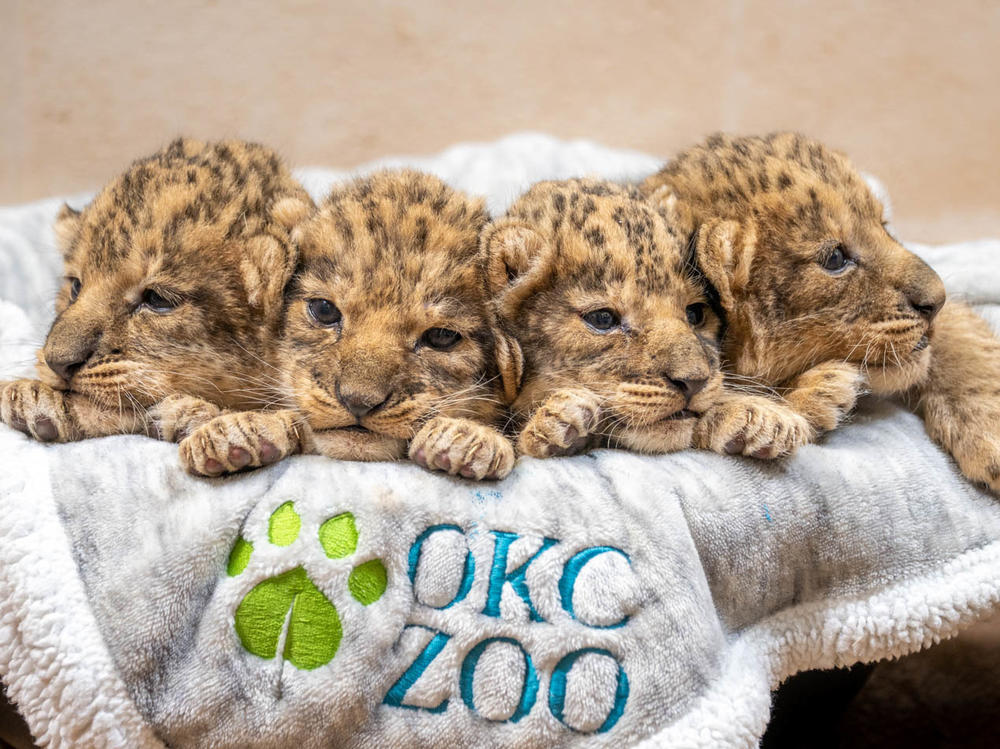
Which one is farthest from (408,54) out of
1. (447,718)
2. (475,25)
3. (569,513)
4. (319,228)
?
(447,718)

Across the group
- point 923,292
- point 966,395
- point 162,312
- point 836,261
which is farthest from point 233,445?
point 966,395

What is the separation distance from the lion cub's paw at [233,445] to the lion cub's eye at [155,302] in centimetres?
35

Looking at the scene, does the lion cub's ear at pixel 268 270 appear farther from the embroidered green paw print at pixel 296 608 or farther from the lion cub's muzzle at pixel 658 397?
the lion cub's muzzle at pixel 658 397

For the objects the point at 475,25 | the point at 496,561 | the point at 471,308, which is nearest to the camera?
the point at 496,561

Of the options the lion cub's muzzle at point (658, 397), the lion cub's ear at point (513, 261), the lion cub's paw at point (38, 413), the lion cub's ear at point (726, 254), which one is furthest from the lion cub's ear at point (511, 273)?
the lion cub's paw at point (38, 413)

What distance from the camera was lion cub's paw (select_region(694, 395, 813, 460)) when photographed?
1660 mm

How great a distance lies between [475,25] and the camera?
13.2 feet

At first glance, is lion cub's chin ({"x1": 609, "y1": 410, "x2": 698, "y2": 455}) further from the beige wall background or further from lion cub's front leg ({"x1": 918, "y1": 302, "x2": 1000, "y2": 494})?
the beige wall background

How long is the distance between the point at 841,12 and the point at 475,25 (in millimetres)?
1742

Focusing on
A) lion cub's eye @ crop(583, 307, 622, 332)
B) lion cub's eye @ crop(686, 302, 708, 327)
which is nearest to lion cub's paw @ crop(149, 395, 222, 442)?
lion cub's eye @ crop(583, 307, 622, 332)

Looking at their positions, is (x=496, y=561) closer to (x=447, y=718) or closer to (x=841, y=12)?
(x=447, y=718)

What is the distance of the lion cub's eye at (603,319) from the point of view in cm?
180

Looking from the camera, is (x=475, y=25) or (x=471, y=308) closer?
(x=471, y=308)

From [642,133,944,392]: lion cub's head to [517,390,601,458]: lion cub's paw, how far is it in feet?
1.47
